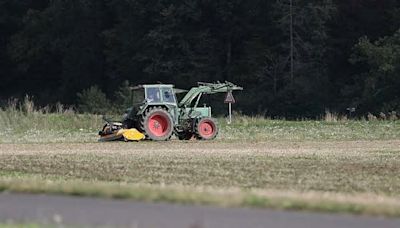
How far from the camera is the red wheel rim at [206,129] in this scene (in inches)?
1390

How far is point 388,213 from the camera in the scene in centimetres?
1213

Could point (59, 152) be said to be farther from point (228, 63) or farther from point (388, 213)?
point (228, 63)

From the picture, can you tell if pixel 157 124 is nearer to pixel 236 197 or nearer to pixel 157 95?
pixel 157 95

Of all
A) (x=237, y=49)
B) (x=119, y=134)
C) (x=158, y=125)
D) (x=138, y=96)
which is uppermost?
(x=237, y=49)

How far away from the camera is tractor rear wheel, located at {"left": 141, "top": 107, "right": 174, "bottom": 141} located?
34.1 metres

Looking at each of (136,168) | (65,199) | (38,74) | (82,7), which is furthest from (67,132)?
(38,74)

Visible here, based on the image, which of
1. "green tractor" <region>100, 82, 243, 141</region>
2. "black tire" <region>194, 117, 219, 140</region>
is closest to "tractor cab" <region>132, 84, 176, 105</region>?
"green tractor" <region>100, 82, 243, 141</region>

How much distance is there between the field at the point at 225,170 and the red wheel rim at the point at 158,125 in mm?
1659

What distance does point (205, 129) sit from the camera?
3553 cm

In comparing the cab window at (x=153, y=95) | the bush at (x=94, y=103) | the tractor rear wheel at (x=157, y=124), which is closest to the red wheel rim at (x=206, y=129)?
the tractor rear wheel at (x=157, y=124)

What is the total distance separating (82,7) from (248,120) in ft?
112

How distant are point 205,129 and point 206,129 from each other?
0.05 metres

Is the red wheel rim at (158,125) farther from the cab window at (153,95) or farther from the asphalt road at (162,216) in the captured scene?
the asphalt road at (162,216)

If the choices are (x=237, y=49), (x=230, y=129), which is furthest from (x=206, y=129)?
(x=237, y=49)
